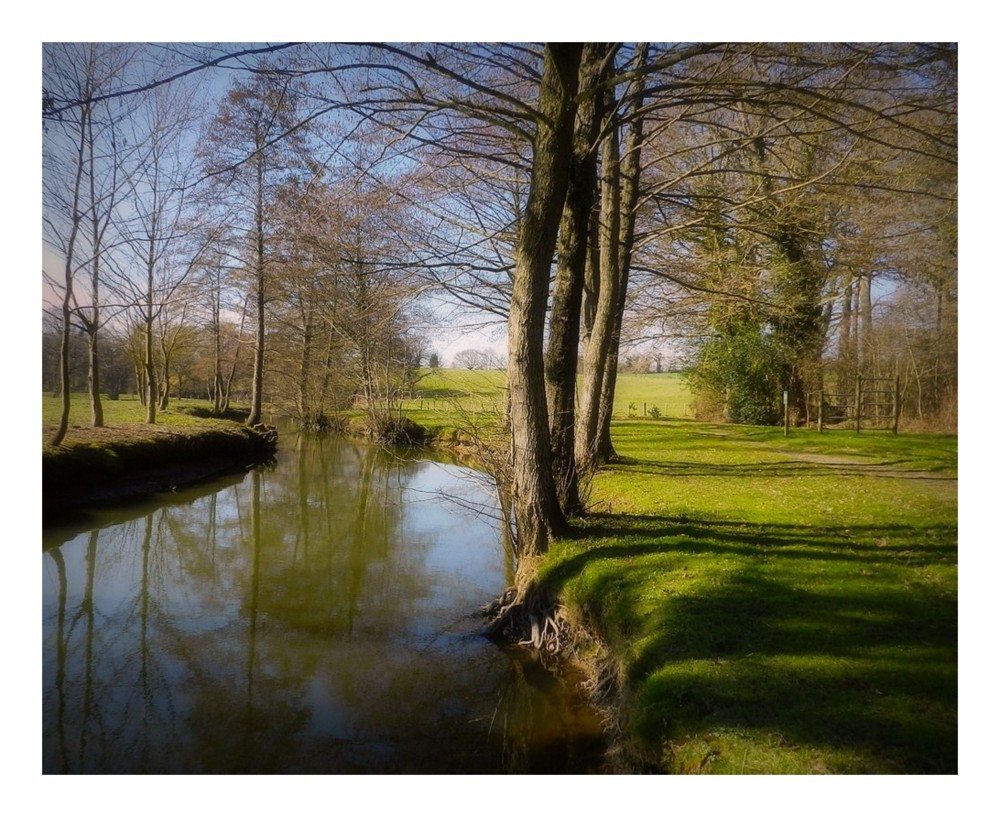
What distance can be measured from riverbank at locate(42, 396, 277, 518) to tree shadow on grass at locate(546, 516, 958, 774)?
3381 millimetres

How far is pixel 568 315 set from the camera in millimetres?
4375

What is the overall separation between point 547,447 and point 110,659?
8.72 ft

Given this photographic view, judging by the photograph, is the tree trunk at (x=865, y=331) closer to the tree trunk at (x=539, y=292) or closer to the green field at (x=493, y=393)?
the tree trunk at (x=539, y=292)

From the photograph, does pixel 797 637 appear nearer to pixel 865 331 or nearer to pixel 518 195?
pixel 865 331

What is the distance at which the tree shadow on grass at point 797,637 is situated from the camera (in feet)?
7.41

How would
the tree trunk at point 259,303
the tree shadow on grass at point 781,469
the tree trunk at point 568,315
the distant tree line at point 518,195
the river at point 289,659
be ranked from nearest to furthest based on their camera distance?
1. the river at point 289,659
2. the distant tree line at point 518,195
3. the tree shadow on grass at point 781,469
4. the tree trunk at point 568,315
5. the tree trunk at point 259,303

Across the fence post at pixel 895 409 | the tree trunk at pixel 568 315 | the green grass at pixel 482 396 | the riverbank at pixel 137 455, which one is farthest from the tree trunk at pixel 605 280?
the riverbank at pixel 137 455

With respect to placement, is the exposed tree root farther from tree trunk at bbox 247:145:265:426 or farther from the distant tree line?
tree trunk at bbox 247:145:265:426

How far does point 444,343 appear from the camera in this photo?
747 cm

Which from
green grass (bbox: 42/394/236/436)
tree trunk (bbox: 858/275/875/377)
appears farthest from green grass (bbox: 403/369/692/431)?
green grass (bbox: 42/394/236/436)

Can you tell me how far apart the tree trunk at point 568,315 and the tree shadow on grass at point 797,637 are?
73 centimetres

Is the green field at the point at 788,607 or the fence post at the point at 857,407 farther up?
the fence post at the point at 857,407

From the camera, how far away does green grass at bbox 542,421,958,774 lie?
2238 millimetres
